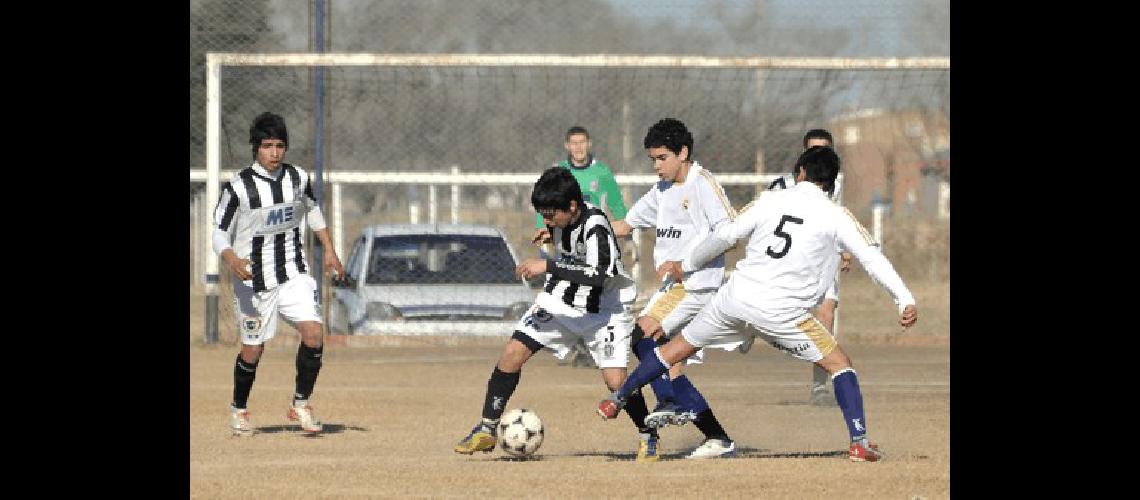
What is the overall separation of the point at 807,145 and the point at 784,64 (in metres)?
6.92

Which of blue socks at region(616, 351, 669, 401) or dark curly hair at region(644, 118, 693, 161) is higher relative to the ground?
dark curly hair at region(644, 118, 693, 161)

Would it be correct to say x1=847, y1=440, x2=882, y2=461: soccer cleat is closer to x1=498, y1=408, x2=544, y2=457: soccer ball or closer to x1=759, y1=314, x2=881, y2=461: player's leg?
x1=759, y1=314, x2=881, y2=461: player's leg

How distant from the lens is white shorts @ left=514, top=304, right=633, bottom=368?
10.2m

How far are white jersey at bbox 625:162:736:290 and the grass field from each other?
101 centimetres

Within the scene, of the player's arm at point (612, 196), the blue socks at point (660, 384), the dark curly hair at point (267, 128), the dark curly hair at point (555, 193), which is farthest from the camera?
the player's arm at point (612, 196)

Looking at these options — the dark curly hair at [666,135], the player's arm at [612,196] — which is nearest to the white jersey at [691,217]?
the dark curly hair at [666,135]

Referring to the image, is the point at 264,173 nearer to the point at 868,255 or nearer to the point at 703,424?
the point at 703,424

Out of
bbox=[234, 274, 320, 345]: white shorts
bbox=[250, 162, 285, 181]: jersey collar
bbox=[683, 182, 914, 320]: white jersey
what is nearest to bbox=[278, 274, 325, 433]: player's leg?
bbox=[234, 274, 320, 345]: white shorts

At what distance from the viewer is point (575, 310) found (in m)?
10.1

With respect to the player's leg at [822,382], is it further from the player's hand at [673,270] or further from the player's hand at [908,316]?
the player's hand at [908,316]

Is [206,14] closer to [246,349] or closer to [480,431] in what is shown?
[246,349]

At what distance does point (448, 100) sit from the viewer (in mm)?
21578

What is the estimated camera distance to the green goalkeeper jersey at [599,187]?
15.1 m

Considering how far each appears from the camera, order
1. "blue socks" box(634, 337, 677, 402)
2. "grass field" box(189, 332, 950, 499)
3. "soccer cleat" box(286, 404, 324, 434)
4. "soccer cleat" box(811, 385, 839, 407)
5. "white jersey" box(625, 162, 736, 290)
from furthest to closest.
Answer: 1. "soccer cleat" box(811, 385, 839, 407)
2. "soccer cleat" box(286, 404, 324, 434)
3. "white jersey" box(625, 162, 736, 290)
4. "blue socks" box(634, 337, 677, 402)
5. "grass field" box(189, 332, 950, 499)
